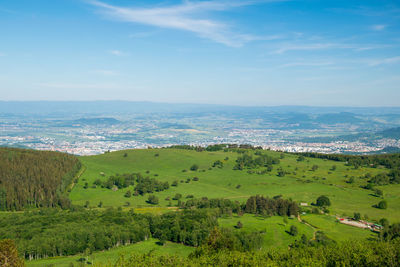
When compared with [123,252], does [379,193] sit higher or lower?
higher

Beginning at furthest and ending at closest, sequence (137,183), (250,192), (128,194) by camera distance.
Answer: (137,183), (250,192), (128,194)

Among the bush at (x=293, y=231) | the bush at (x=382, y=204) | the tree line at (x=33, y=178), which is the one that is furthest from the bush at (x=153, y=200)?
the bush at (x=382, y=204)

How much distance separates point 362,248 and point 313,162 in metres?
148

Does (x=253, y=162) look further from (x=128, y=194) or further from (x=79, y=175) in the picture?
(x=79, y=175)

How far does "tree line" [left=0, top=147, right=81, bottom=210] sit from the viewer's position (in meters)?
123

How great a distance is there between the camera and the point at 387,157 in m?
181

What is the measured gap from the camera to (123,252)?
66.8 metres

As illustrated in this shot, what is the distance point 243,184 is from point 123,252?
96.4 metres

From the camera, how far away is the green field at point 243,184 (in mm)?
120394

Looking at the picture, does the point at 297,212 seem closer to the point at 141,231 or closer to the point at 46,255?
the point at 141,231

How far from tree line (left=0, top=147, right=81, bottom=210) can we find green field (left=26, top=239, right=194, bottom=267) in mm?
54752

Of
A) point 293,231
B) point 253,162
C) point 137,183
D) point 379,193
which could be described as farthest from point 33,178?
point 379,193

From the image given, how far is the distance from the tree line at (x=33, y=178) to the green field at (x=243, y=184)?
7.45 meters

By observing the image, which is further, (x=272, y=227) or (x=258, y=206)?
(x=258, y=206)
